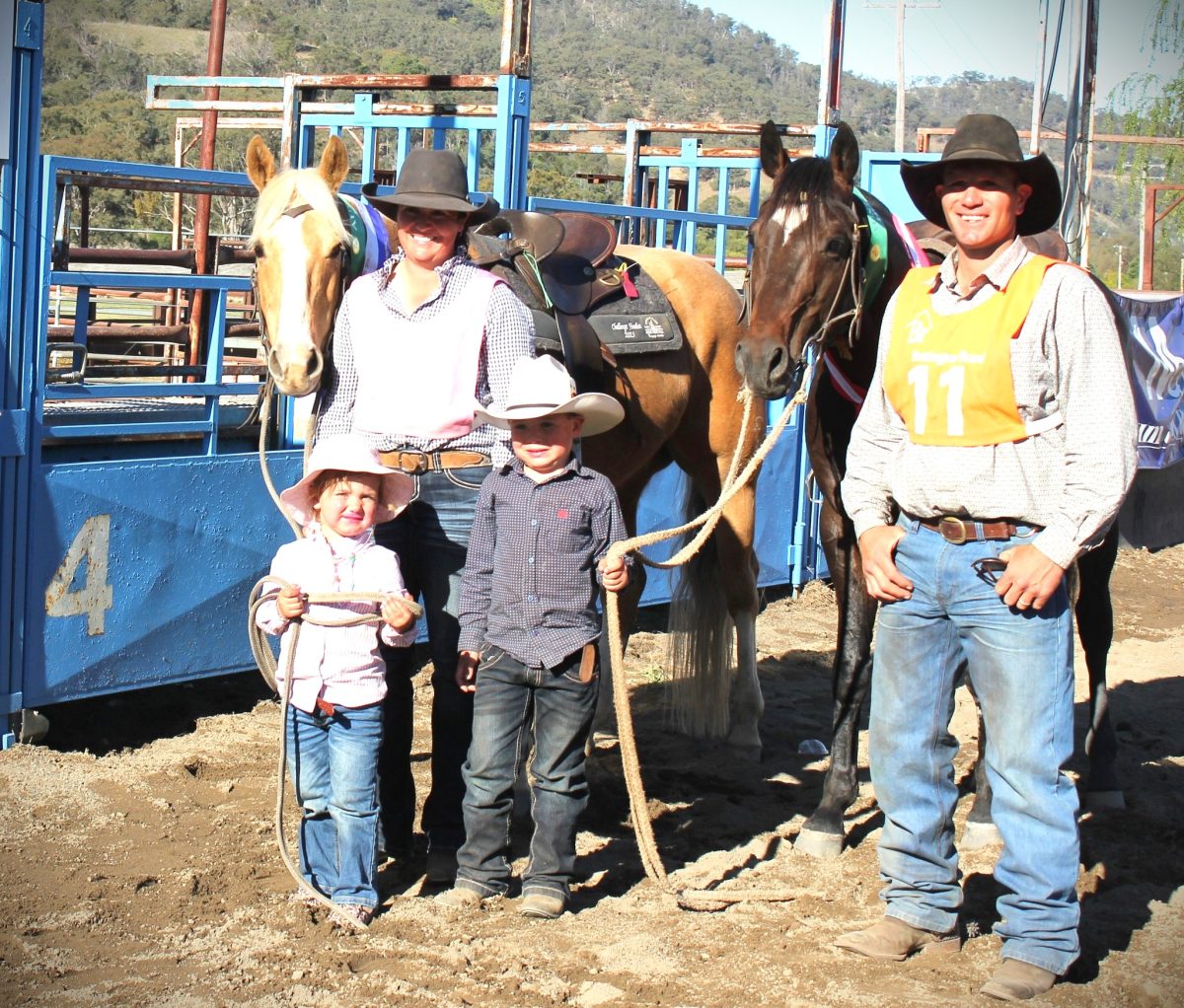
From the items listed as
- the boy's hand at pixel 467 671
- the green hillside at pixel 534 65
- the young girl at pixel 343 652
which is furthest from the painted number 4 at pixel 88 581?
the green hillside at pixel 534 65

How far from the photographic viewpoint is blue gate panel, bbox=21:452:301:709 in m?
4.68

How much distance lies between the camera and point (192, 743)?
495 cm

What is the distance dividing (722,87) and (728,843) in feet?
302

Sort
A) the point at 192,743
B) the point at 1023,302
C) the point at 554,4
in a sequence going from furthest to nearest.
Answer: the point at 554,4 < the point at 192,743 < the point at 1023,302

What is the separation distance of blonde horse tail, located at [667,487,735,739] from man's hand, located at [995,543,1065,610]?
8.62ft

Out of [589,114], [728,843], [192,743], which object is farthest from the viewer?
[589,114]

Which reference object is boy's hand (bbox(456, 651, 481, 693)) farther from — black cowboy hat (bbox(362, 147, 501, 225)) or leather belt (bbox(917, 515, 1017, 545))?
leather belt (bbox(917, 515, 1017, 545))

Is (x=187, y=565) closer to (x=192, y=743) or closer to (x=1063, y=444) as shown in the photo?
(x=192, y=743)

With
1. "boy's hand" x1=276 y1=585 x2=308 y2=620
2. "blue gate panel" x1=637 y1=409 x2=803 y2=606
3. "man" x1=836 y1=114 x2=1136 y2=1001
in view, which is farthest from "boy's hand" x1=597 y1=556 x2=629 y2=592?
"blue gate panel" x1=637 y1=409 x2=803 y2=606

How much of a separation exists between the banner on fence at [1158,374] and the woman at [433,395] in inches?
274

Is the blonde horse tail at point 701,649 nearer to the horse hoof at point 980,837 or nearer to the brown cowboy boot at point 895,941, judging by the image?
the horse hoof at point 980,837

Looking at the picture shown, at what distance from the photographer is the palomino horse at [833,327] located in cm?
382

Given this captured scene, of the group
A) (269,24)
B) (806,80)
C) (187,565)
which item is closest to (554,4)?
(806,80)

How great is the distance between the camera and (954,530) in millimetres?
2887
